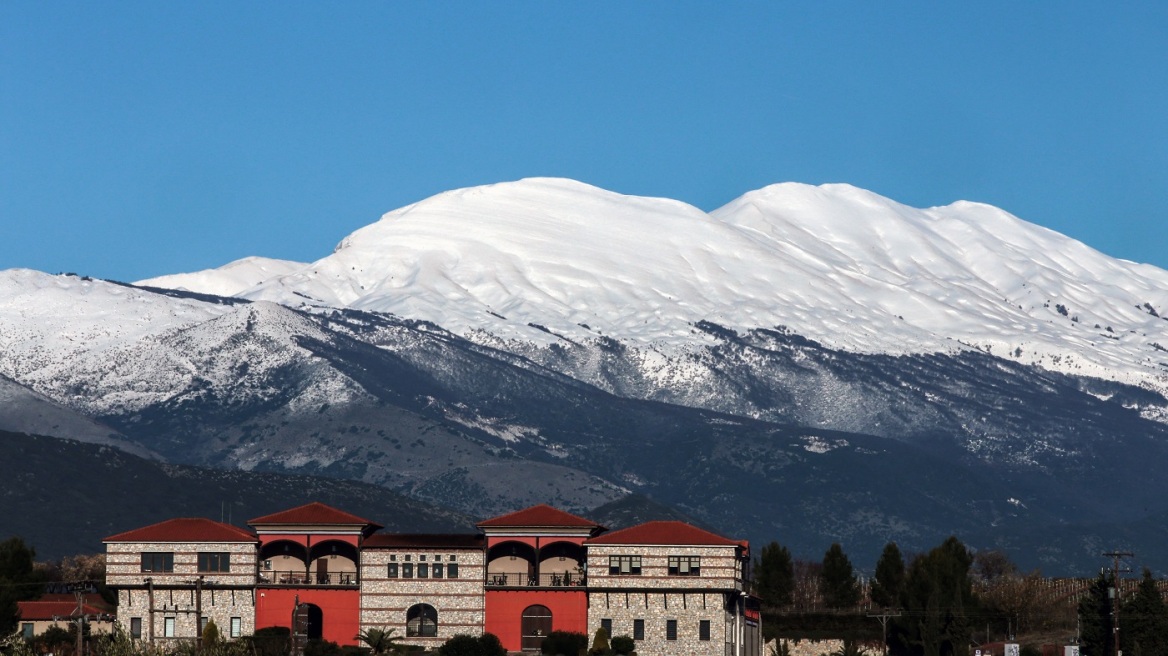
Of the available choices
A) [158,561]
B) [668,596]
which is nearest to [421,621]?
[668,596]

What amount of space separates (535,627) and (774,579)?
49491 millimetres

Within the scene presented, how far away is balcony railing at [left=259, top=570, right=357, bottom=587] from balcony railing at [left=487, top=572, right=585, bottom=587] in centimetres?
865

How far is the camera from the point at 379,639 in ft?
389

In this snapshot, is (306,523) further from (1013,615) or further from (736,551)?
(1013,615)

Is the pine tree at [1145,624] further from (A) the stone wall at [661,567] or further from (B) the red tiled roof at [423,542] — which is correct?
(B) the red tiled roof at [423,542]

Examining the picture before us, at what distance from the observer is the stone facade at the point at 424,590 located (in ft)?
402

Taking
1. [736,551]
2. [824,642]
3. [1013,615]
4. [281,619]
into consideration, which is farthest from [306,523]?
[1013,615]

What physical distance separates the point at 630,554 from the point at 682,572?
332 centimetres

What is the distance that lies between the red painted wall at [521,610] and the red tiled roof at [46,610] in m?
25.6

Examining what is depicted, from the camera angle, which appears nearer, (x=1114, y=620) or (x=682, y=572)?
(x=1114, y=620)

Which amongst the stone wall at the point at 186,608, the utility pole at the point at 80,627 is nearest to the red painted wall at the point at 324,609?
the stone wall at the point at 186,608

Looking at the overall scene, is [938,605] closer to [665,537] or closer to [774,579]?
[665,537]

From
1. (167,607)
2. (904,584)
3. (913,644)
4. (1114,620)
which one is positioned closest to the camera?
(1114,620)

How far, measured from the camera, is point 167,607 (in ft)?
395
